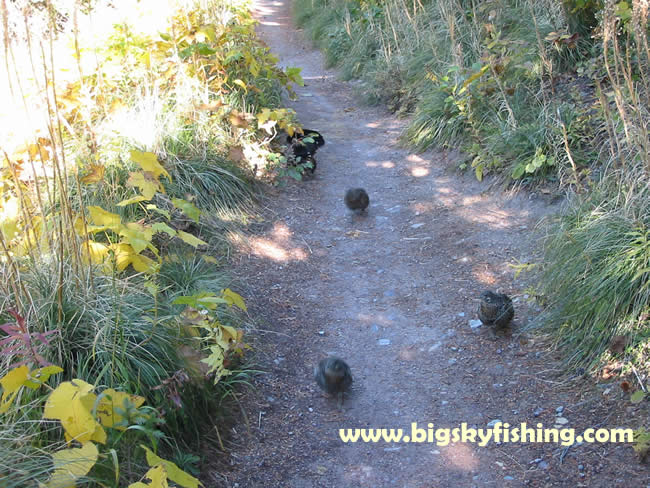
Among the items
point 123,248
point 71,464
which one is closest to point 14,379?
point 71,464

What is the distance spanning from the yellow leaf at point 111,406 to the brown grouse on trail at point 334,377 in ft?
4.21

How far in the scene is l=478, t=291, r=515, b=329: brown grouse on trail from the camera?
162 inches

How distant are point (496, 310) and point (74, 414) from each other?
108 inches

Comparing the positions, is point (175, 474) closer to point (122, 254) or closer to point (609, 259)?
point (122, 254)

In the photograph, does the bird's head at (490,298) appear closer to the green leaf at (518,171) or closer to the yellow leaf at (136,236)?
the green leaf at (518,171)

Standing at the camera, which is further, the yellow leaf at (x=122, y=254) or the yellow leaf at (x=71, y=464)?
the yellow leaf at (x=122, y=254)

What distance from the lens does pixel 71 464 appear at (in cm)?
243

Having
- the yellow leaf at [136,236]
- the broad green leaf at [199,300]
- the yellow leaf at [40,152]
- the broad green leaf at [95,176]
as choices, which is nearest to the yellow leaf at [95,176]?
the broad green leaf at [95,176]

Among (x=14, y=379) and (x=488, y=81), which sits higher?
(x=488, y=81)

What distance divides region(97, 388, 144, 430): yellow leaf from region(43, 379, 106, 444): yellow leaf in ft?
0.56

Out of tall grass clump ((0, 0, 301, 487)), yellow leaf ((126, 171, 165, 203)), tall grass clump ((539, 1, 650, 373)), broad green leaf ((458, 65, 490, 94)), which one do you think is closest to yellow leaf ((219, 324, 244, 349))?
tall grass clump ((0, 0, 301, 487))

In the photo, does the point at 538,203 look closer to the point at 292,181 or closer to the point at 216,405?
the point at 292,181

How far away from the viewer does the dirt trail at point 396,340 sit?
325 centimetres

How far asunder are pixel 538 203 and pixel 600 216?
1432 millimetres
